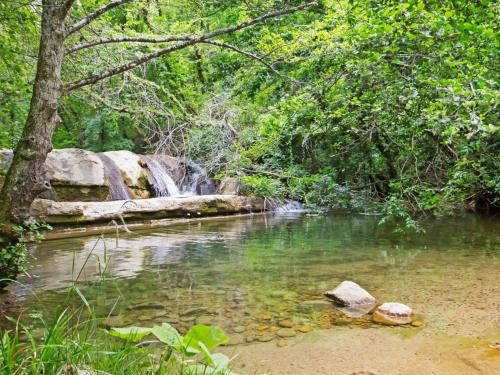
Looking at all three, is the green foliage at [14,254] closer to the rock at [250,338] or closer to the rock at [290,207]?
the rock at [250,338]

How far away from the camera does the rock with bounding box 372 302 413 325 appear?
3.34 m

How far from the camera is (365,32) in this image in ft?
18.1

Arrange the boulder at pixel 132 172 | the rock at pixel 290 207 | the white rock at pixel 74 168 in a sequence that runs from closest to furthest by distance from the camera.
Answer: the white rock at pixel 74 168 → the boulder at pixel 132 172 → the rock at pixel 290 207

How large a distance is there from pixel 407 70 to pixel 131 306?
17.2 feet

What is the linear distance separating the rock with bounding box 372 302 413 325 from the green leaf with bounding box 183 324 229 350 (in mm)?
2260

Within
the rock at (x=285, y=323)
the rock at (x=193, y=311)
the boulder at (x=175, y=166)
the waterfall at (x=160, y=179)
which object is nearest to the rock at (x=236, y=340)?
the rock at (x=285, y=323)

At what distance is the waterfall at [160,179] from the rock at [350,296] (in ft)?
31.7

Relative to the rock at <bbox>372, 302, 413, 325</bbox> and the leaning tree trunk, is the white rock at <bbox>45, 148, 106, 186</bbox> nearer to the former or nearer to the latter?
the leaning tree trunk

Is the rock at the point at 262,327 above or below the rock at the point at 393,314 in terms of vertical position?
below

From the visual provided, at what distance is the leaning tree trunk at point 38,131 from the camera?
3.44 meters

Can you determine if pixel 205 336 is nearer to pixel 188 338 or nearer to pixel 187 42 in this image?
pixel 188 338

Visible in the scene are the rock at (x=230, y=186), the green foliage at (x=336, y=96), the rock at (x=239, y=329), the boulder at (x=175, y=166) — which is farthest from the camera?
the boulder at (x=175, y=166)

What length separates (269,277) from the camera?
15.8 ft

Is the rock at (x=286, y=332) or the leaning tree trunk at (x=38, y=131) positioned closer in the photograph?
the rock at (x=286, y=332)
